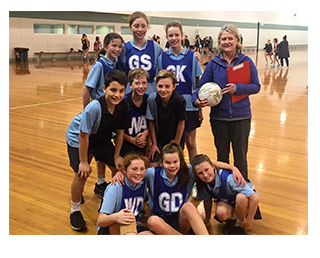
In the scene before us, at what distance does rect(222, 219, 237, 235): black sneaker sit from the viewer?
2.71 m

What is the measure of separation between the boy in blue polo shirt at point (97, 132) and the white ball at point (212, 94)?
640 millimetres

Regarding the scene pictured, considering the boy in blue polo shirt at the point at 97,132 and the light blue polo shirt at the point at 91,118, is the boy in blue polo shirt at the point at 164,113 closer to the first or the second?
the boy in blue polo shirt at the point at 97,132

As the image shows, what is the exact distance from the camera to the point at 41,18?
725 inches

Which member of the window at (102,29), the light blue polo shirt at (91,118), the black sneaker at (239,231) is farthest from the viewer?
the window at (102,29)

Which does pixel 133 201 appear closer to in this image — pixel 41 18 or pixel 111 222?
pixel 111 222

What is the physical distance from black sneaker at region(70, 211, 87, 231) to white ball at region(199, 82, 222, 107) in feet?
4.51

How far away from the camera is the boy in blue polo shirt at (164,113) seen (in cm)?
286

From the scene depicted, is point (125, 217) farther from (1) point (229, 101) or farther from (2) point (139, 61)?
(2) point (139, 61)

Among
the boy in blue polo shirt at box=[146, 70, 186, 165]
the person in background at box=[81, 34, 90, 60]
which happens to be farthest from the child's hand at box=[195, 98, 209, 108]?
the person in background at box=[81, 34, 90, 60]

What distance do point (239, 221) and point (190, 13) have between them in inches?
844

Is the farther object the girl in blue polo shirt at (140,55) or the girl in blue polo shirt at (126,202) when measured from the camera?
the girl in blue polo shirt at (140,55)

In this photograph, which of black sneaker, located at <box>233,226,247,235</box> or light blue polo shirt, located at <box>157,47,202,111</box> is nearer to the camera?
black sneaker, located at <box>233,226,247,235</box>

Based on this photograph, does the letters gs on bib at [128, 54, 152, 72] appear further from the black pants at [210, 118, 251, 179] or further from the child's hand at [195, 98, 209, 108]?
the black pants at [210, 118, 251, 179]

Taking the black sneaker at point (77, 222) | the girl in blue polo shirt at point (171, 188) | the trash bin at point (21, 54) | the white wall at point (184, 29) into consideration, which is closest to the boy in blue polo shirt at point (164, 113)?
the girl in blue polo shirt at point (171, 188)
